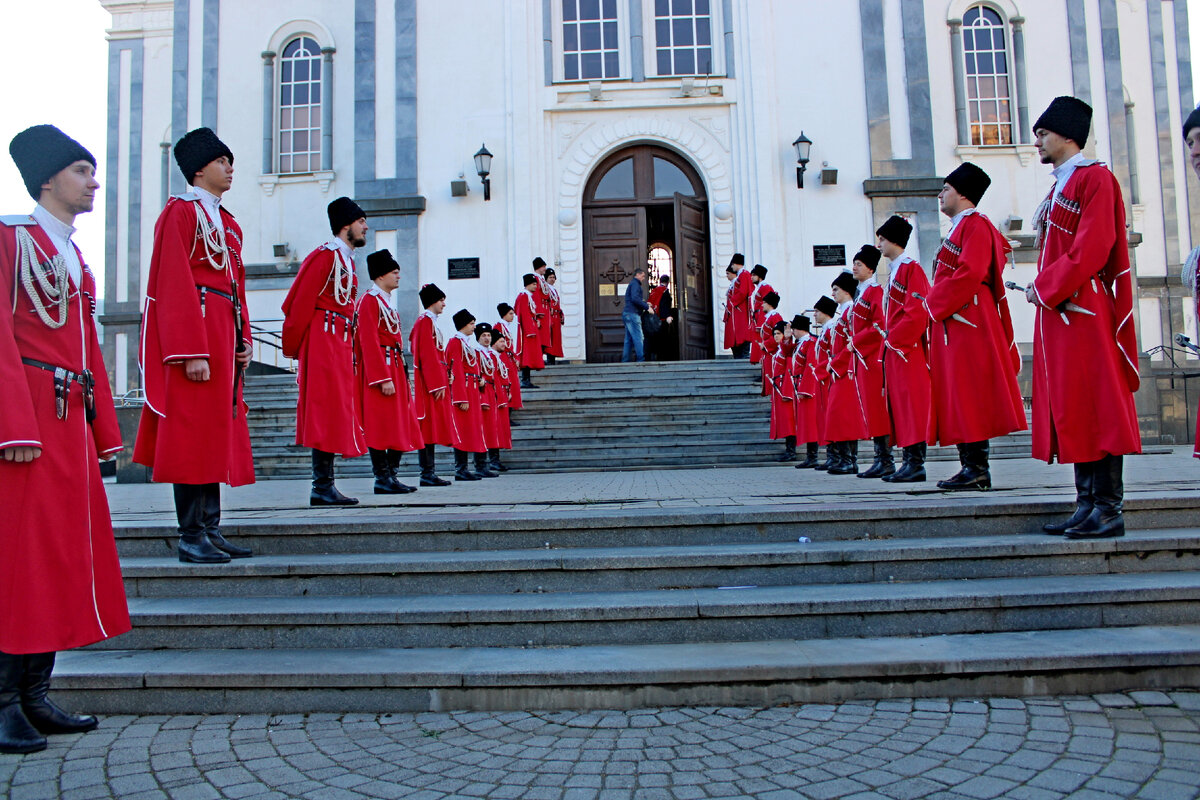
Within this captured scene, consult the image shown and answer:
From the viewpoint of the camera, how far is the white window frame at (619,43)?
1802 centimetres

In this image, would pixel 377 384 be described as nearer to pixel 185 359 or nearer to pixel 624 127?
pixel 185 359

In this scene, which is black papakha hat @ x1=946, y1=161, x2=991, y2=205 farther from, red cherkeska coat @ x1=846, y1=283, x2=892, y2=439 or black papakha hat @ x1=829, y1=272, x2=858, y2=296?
black papakha hat @ x1=829, y1=272, x2=858, y2=296

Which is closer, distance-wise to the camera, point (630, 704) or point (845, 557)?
point (630, 704)

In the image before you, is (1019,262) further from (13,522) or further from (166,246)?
(13,522)

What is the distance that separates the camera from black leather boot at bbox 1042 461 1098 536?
15.3 ft

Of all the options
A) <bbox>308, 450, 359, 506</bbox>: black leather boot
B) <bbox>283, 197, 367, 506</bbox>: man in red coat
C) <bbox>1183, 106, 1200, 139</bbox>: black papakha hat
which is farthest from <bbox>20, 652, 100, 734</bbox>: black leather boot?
<bbox>1183, 106, 1200, 139</bbox>: black papakha hat

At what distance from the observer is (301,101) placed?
61.4ft

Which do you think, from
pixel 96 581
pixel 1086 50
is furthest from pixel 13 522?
pixel 1086 50

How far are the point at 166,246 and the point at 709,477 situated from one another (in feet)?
19.0

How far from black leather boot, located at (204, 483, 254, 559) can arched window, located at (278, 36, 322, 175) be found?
1554 cm

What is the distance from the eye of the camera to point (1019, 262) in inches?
687

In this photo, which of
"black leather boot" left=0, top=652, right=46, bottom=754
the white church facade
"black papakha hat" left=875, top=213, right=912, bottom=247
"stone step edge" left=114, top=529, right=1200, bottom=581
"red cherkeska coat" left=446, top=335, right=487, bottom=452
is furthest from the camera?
the white church facade

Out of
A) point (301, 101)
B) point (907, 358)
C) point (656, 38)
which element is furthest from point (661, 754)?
point (301, 101)

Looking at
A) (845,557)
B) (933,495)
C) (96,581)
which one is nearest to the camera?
(96,581)
